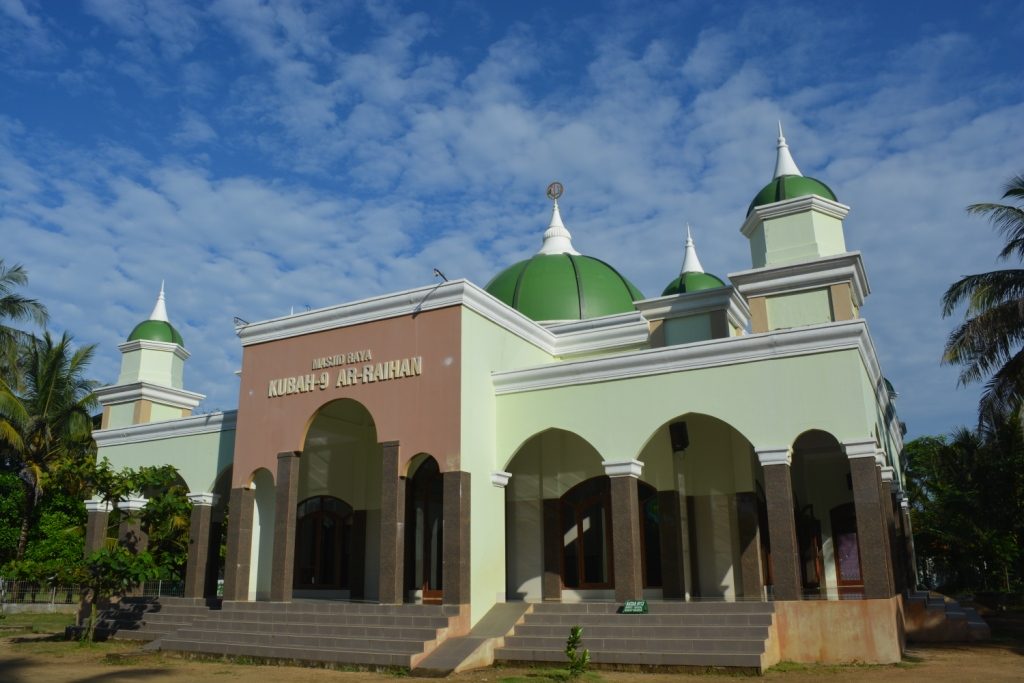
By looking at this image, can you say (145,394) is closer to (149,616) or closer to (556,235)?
(149,616)

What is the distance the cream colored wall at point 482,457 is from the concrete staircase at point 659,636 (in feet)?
3.74

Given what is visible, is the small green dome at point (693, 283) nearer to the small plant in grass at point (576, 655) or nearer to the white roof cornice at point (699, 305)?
the white roof cornice at point (699, 305)

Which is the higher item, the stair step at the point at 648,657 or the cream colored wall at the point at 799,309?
the cream colored wall at the point at 799,309

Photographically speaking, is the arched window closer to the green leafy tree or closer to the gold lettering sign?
the gold lettering sign

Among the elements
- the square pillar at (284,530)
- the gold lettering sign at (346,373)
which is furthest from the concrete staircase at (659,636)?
the gold lettering sign at (346,373)

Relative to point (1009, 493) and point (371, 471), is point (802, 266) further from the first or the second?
point (1009, 493)

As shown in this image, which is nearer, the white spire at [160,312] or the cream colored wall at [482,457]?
the cream colored wall at [482,457]

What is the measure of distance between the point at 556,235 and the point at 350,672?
48.4 ft

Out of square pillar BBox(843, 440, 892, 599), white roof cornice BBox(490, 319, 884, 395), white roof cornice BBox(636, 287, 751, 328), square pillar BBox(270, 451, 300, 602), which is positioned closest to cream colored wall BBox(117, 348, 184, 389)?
square pillar BBox(270, 451, 300, 602)

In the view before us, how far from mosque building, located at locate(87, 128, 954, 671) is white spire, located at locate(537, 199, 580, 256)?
4271 millimetres

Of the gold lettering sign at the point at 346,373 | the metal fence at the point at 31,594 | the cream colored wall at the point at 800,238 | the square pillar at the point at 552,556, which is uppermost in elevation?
the cream colored wall at the point at 800,238

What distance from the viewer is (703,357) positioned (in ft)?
46.8

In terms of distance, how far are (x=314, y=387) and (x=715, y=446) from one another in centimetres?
758

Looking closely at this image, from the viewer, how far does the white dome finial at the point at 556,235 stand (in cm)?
2419
